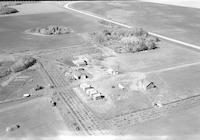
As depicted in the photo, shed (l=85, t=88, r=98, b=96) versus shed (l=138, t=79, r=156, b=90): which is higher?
shed (l=138, t=79, r=156, b=90)

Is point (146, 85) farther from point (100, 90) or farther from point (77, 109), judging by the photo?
point (77, 109)

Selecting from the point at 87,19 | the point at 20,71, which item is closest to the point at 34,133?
the point at 20,71

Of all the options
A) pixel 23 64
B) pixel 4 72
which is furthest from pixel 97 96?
pixel 4 72

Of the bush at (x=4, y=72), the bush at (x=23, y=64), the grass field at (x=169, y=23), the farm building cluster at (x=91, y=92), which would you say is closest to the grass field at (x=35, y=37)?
the bush at (x=23, y=64)

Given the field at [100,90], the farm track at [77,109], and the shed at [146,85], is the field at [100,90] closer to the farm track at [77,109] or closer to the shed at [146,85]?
the farm track at [77,109]

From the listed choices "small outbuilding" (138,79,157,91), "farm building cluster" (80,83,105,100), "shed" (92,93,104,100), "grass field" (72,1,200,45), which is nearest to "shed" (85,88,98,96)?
"farm building cluster" (80,83,105,100)

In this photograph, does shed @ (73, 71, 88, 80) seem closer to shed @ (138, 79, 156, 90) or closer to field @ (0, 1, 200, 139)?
field @ (0, 1, 200, 139)
